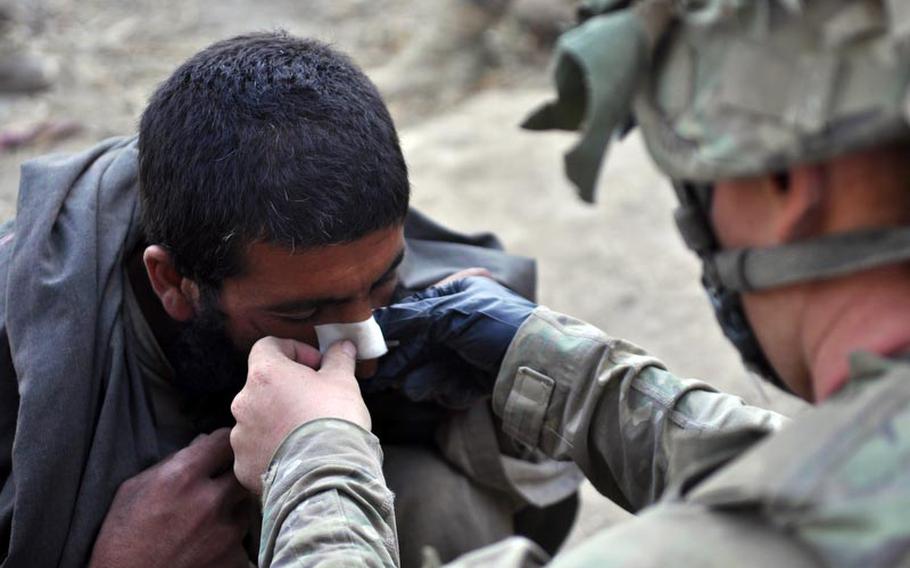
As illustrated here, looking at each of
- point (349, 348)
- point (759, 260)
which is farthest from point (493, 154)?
point (759, 260)

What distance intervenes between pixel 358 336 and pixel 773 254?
3.66 ft

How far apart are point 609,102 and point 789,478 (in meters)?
0.53

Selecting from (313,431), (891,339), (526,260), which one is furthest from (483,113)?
(891,339)

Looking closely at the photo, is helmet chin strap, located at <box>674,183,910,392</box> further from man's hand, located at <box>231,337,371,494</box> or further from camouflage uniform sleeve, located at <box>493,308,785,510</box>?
man's hand, located at <box>231,337,371,494</box>

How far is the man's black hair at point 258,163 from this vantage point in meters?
2.42

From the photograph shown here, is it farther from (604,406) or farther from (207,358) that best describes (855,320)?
(207,358)

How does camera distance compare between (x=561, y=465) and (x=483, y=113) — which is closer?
(x=561, y=465)

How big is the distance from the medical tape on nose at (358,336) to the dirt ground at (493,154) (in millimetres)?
1582

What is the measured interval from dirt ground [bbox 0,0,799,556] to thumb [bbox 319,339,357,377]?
165 cm

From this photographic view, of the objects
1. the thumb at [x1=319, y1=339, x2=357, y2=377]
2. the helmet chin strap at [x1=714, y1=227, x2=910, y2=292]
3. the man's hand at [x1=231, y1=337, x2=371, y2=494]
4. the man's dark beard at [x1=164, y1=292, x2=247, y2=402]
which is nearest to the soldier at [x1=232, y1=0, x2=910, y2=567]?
the helmet chin strap at [x1=714, y1=227, x2=910, y2=292]

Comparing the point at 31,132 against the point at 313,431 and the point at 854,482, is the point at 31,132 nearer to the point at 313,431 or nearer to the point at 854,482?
the point at 313,431

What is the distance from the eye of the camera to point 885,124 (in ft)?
4.45

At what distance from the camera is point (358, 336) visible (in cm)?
244

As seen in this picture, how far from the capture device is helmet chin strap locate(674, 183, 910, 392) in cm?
142
